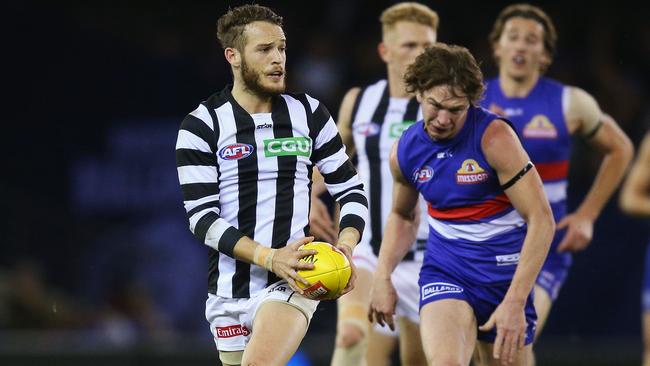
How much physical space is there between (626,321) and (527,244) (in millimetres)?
5168

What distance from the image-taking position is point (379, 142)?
7.22 m

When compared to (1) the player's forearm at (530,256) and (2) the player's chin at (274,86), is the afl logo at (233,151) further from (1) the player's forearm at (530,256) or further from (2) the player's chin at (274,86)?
(1) the player's forearm at (530,256)

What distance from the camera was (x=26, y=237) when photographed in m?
12.1

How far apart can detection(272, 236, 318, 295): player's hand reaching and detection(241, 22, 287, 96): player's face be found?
764 millimetres

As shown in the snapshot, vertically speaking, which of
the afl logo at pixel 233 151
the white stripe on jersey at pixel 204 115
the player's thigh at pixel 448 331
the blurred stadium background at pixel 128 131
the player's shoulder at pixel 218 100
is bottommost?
the blurred stadium background at pixel 128 131

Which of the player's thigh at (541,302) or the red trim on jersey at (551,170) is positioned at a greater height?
the red trim on jersey at (551,170)

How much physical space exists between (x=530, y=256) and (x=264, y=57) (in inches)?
59.6

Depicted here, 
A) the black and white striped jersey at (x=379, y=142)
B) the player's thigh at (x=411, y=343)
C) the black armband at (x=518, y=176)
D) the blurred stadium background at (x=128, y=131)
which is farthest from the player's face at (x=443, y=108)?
the blurred stadium background at (x=128, y=131)

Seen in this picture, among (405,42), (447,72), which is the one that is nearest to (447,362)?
(447,72)

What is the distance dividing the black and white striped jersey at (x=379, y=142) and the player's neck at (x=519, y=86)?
877mm

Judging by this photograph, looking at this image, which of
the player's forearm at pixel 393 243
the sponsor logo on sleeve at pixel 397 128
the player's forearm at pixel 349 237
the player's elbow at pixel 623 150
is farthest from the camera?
the player's elbow at pixel 623 150

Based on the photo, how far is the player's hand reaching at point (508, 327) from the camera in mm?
5641

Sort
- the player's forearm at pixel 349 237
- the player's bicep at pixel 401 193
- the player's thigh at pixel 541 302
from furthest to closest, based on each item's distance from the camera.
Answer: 1. the player's thigh at pixel 541 302
2. the player's bicep at pixel 401 193
3. the player's forearm at pixel 349 237

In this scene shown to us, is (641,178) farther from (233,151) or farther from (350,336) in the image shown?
(233,151)
